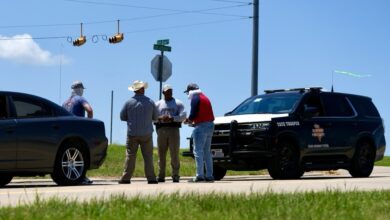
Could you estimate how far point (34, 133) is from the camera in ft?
45.8

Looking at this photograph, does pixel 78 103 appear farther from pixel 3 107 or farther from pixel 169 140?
pixel 3 107

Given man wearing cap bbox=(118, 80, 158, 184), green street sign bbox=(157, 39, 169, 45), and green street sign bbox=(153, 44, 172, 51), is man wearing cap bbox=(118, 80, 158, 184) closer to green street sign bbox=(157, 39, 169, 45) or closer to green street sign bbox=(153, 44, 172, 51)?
green street sign bbox=(153, 44, 172, 51)

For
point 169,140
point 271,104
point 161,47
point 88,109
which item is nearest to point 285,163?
point 271,104

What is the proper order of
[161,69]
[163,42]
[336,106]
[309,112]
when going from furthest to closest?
[163,42] < [161,69] < [336,106] < [309,112]

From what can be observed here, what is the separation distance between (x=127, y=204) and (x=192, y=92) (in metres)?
7.39

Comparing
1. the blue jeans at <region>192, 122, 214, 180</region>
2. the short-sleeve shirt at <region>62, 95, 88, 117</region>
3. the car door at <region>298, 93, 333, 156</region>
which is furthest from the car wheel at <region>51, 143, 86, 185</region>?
the car door at <region>298, 93, 333, 156</region>

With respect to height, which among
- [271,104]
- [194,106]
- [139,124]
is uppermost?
[271,104]

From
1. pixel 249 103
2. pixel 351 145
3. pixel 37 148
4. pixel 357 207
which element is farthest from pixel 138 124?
pixel 357 207

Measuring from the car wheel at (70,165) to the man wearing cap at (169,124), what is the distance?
1.96 meters

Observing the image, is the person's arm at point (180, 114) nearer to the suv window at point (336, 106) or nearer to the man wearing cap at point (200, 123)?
the man wearing cap at point (200, 123)

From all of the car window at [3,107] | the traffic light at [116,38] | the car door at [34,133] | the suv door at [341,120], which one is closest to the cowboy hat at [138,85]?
the car door at [34,133]

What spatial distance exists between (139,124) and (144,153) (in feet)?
1.88

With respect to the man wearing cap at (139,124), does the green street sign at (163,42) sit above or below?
above

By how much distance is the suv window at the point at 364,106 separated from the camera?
65.1 feet
